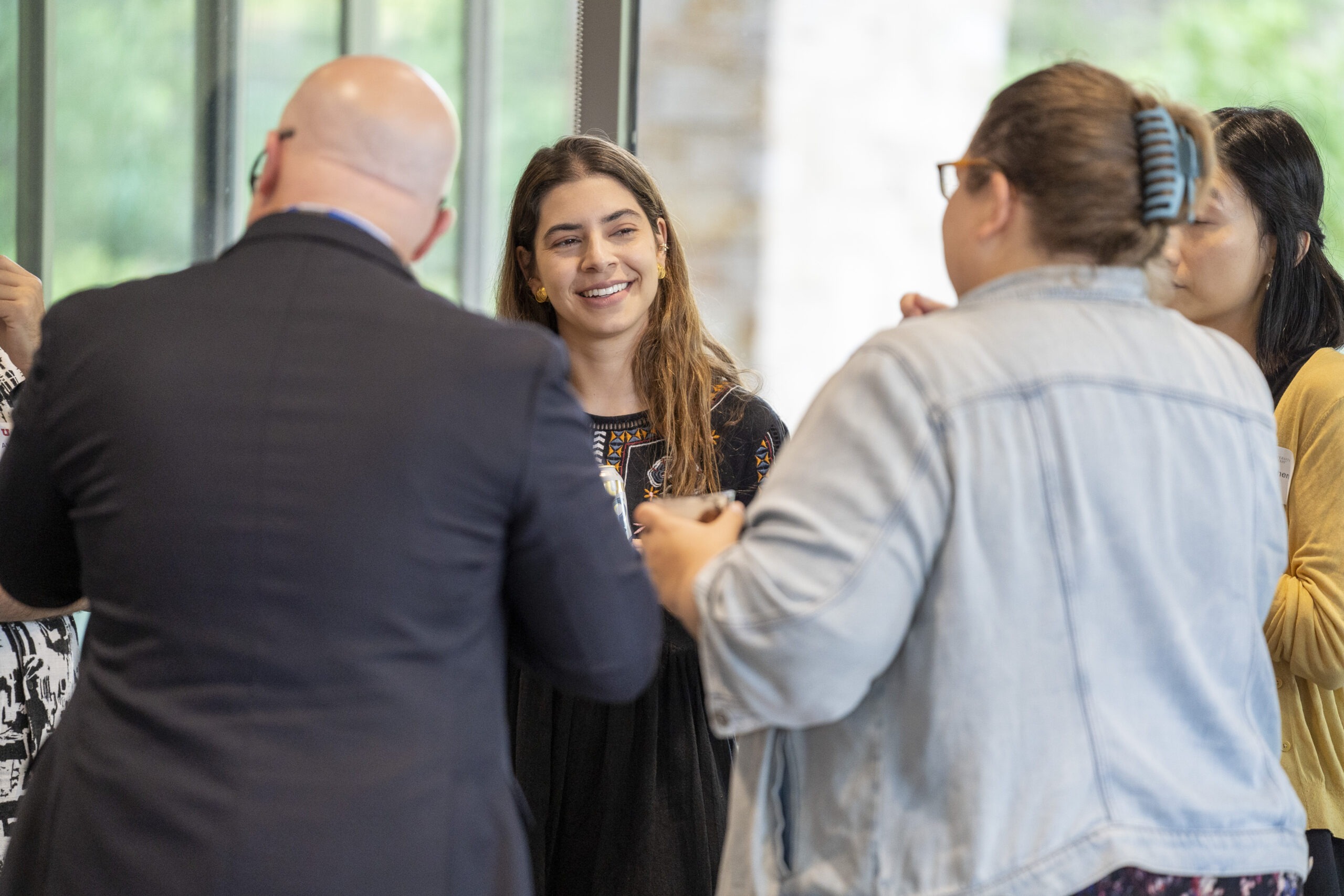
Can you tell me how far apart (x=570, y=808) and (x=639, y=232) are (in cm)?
99

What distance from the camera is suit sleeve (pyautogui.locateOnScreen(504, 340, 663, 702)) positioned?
109cm

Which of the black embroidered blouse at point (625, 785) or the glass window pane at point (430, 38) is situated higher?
the glass window pane at point (430, 38)

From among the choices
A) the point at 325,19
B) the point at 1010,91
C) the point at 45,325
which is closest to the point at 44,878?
the point at 45,325

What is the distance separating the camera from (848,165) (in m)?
4.46

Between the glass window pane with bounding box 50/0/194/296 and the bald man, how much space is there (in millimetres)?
2227

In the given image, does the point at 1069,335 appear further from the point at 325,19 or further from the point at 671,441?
the point at 325,19

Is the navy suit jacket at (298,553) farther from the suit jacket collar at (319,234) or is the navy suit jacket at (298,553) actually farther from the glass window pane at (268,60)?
the glass window pane at (268,60)

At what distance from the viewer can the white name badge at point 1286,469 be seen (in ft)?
5.53

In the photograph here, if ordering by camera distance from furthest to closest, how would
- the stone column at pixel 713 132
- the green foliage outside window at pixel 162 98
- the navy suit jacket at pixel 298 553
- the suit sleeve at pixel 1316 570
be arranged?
the stone column at pixel 713 132 → the green foliage outside window at pixel 162 98 → the suit sleeve at pixel 1316 570 → the navy suit jacket at pixel 298 553

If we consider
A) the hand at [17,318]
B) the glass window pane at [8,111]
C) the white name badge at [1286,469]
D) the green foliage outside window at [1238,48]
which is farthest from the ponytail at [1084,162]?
the glass window pane at [8,111]

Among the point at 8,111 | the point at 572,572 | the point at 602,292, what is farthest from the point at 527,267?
the point at 8,111

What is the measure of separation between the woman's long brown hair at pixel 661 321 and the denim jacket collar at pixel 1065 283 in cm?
91

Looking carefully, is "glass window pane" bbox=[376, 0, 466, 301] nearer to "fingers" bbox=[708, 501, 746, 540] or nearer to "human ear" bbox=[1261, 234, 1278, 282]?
"human ear" bbox=[1261, 234, 1278, 282]

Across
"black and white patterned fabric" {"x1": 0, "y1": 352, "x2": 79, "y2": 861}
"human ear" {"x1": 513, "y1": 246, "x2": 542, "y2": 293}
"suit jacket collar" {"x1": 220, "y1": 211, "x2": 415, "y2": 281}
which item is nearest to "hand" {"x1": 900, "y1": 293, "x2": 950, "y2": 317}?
"suit jacket collar" {"x1": 220, "y1": 211, "x2": 415, "y2": 281}
